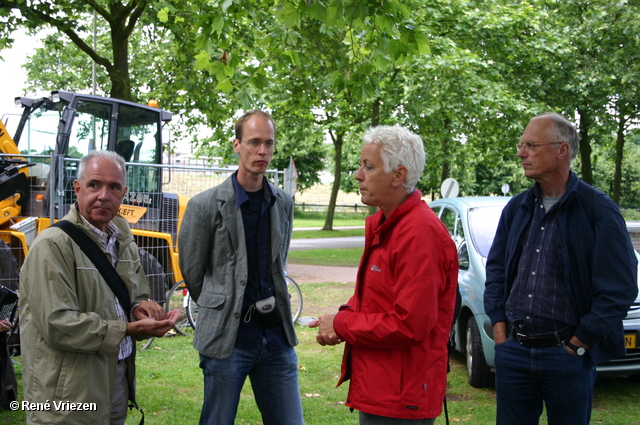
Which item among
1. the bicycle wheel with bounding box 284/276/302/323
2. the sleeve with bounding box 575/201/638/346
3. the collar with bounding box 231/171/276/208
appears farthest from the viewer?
the bicycle wheel with bounding box 284/276/302/323

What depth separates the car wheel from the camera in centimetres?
592

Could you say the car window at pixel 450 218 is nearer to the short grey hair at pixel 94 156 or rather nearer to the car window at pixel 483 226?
the car window at pixel 483 226

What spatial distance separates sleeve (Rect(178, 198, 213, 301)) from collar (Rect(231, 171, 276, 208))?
0.61 feet

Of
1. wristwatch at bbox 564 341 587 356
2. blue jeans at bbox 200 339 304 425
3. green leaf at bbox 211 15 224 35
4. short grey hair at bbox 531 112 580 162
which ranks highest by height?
green leaf at bbox 211 15 224 35

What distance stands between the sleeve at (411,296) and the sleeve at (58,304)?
1007 mm

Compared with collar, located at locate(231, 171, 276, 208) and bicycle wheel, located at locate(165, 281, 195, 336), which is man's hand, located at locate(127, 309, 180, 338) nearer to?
→ collar, located at locate(231, 171, 276, 208)

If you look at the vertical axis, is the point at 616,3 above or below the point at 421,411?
above

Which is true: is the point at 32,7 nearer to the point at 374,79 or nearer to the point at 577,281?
the point at 374,79

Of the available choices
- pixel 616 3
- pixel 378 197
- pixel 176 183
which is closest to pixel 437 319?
pixel 378 197

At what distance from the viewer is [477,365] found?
594 cm

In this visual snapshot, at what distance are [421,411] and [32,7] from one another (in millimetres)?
13369

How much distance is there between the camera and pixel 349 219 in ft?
178

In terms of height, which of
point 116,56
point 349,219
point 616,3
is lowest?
point 349,219

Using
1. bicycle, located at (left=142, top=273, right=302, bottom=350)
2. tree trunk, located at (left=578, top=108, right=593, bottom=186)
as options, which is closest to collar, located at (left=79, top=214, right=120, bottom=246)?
bicycle, located at (left=142, top=273, right=302, bottom=350)
